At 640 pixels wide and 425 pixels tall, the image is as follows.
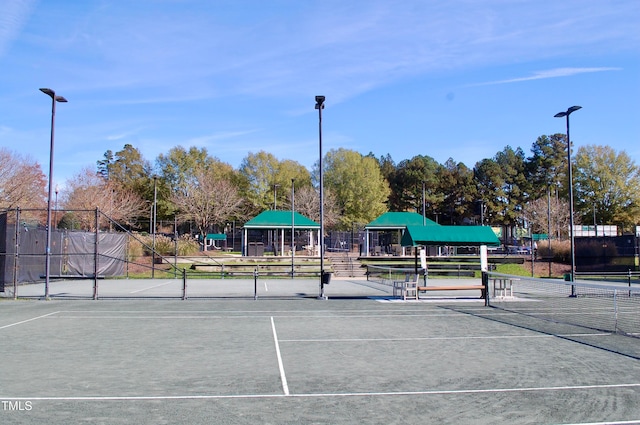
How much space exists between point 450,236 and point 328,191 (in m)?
45.6

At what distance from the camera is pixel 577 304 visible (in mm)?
20578

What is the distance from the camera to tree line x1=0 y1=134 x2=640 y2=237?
66.2 meters

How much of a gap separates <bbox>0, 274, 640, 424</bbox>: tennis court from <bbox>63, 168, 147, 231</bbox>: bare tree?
139 ft

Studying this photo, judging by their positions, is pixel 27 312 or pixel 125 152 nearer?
pixel 27 312

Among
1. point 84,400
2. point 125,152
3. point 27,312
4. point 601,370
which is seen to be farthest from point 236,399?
point 125,152

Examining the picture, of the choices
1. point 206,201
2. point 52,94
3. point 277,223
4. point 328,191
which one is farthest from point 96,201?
point 52,94

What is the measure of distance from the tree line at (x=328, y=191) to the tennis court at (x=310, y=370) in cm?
4639

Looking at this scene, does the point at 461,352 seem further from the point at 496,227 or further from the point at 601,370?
the point at 496,227

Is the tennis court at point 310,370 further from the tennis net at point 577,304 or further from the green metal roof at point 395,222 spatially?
the green metal roof at point 395,222

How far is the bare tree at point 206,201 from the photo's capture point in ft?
216

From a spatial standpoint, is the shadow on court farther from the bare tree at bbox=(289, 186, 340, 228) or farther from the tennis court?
the bare tree at bbox=(289, 186, 340, 228)

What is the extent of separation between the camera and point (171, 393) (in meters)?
7.68

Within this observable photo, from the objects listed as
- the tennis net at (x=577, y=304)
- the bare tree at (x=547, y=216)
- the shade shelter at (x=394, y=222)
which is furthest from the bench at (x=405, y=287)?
the bare tree at (x=547, y=216)

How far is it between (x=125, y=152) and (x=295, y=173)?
27957 millimetres
